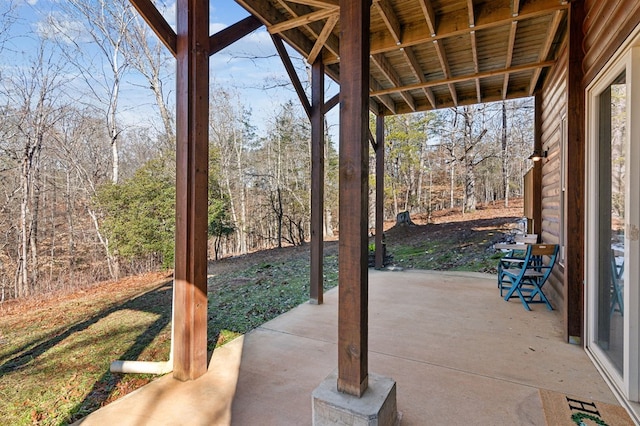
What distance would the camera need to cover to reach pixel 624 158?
2107 millimetres

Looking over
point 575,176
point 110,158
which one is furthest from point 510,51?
point 110,158

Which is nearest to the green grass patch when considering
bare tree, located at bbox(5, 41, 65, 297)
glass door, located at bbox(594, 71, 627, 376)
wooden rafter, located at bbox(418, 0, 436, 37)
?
glass door, located at bbox(594, 71, 627, 376)

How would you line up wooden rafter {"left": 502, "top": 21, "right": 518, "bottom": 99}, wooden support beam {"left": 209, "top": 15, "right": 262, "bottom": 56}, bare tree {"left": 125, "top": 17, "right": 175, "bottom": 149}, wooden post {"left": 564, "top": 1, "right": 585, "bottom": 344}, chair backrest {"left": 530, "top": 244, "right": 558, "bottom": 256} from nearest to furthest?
1. wooden support beam {"left": 209, "top": 15, "right": 262, "bottom": 56}
2. wooden post {"left": 564, "top": 1, "right": 585, "bottom": 344}
3. wooden rafter {"left": 502, "top": 21, "right": 518, "bottom": 99}
4. chair backrest {"left": 530, "top": 244, "right": 558, "bottom": 256}
5. bare tree {"left": 125, "top": 17, "right": 175, "bottom": 149}

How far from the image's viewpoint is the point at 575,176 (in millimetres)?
2777

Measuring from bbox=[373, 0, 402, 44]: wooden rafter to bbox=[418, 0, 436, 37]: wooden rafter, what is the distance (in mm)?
312

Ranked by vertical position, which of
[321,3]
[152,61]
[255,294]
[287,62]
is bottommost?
[255,294]

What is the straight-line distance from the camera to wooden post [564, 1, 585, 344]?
275 cm

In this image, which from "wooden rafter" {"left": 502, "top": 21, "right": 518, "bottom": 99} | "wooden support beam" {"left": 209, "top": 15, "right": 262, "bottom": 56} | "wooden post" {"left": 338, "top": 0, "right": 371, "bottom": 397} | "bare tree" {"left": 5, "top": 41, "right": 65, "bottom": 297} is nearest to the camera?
"wooden post" {"left": 338, "top": 0, "right": 371, "bottom": 397}

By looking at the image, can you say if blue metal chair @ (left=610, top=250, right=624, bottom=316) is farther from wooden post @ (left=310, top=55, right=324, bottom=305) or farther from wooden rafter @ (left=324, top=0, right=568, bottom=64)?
wooden post @ (left=310, top=55, right=324, bottom=305)

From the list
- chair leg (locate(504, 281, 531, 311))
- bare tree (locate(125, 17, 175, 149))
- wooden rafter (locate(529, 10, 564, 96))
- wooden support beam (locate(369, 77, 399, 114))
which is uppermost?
bare tree (locate(125, 17, 175, 149))

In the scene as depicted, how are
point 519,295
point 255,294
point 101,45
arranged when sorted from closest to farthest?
point 519,295 → point 255,294 → point 101,45

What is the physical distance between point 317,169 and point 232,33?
5.70 ft

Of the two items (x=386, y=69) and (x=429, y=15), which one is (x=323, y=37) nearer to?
(x=429, y=15)

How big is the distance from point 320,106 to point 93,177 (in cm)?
857
